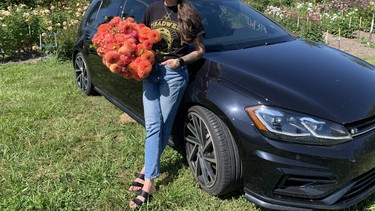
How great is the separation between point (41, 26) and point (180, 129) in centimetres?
584

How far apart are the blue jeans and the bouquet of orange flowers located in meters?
0.21

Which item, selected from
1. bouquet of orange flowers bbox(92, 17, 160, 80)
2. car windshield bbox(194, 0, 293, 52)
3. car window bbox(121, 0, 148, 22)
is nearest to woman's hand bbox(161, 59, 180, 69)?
bouquet of orange flowers bbox(92, 17, 160, 80)

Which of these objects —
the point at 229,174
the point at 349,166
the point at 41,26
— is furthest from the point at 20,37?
the point at 349,166

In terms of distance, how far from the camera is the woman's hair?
A: 2.70m

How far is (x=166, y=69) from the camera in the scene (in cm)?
279

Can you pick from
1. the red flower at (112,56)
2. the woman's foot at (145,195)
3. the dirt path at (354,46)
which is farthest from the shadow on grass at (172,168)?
the dirt path at (354,46)

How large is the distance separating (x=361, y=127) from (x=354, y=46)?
6.88 meters

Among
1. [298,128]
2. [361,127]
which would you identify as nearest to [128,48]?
[298,128]

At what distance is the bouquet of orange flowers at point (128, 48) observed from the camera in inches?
101

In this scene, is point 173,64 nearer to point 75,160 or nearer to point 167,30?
point 167,30

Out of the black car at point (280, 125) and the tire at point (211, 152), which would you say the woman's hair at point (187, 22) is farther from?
the tire at point (211, 152)

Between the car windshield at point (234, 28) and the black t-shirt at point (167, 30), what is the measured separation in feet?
1.78

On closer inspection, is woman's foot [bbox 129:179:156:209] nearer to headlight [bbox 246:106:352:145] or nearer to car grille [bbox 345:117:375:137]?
headlight [bbox 246:106:352:145]

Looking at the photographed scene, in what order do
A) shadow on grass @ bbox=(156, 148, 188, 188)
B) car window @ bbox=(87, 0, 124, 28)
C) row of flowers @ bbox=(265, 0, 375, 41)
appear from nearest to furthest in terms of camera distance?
shadow on grass @ bbox=(156, 148, 188, 188) → car window @ bbox=(87, 0, 124, 28) → row of flowers @ bbox=(265, 0, 375, 41)
